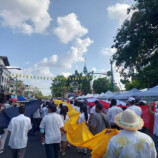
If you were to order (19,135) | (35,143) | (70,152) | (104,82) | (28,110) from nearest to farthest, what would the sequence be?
1. (19,135)
2. (70,152)
3. (28,110)
4. (35,143)
5. (104,82)

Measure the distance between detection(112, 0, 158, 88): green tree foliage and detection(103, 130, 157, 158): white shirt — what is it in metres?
13.3

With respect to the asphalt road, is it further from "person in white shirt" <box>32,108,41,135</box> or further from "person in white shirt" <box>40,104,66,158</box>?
"person in white shirt" <box>32,108,41,135</box>

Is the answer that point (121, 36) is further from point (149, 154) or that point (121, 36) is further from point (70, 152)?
point (149, 154)

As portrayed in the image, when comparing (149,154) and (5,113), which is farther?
(5,113)

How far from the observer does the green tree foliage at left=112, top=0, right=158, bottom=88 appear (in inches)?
604

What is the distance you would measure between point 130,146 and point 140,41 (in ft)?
49.6

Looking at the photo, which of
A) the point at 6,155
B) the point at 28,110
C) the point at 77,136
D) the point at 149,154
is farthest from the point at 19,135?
the point at 149,154

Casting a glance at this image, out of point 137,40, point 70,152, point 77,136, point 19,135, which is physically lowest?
point 70,152

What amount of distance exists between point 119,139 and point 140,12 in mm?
16369

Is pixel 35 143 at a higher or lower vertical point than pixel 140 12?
lower

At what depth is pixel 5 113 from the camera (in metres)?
6.20

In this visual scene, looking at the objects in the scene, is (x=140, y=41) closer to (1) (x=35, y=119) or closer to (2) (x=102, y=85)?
(1) (x=35, y=119)

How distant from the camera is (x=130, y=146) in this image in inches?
89.6

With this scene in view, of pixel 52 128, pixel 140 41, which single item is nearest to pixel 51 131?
pixel 52 128
